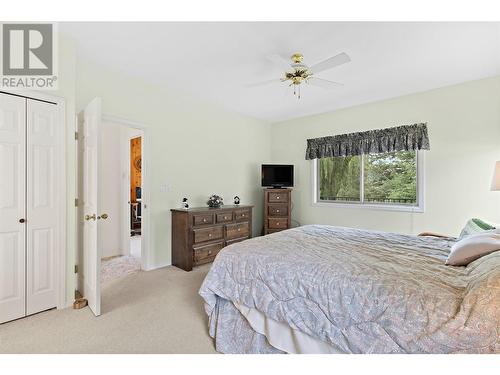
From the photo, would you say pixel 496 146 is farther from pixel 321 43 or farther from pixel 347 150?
pixel 321 43

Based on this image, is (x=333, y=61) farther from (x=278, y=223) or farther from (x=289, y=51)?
(x=278, y=223)

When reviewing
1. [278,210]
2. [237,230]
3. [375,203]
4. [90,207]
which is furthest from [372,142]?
[90,207]

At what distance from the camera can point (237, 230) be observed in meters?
4.18

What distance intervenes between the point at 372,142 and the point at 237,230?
261cm

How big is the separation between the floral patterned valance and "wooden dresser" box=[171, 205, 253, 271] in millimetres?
1983

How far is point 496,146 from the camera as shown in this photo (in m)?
3.19

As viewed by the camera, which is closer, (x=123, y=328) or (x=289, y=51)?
(x=123, y=328)

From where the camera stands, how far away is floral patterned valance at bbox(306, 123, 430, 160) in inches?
148

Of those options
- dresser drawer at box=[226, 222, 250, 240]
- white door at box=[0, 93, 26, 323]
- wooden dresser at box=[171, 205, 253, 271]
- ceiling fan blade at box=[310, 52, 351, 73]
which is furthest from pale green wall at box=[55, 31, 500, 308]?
ceiling fan blade at box=[310, 52, 351, 73]

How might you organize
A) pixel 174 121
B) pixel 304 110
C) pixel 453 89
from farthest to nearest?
pixel 304 110
pixel 174 121
pixel 453 89

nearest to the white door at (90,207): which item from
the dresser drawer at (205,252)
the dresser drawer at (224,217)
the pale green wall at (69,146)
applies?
the pale green wall at (69,146)

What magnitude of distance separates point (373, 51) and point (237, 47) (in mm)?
1383

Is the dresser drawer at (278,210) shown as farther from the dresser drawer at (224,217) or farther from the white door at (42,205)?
the white door at (42,205)
